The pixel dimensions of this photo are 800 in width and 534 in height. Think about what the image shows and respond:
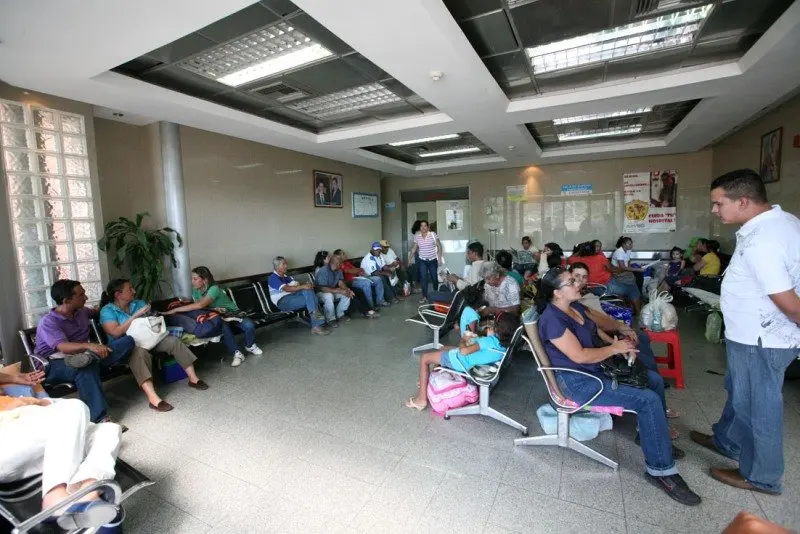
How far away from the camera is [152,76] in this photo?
3.51m

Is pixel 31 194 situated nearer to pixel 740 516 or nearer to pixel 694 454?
pixel 740 516

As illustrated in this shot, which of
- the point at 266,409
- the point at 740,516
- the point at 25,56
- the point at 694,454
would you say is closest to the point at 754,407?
the point at 694,454

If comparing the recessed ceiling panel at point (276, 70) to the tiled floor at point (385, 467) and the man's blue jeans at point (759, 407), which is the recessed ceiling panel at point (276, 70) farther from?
the man's blue jeans at point (759, 407)

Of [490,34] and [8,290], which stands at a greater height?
[490,34]

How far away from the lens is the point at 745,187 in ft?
5.95

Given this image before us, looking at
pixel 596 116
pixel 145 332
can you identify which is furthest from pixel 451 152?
pixel 145 332

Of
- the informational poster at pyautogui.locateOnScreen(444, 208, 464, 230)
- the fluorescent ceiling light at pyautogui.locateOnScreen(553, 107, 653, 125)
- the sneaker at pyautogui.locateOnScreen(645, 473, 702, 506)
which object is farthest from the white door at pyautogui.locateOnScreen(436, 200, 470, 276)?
the sneaker at pyautogui.locateOnScreen(645, 473, 702, 506)

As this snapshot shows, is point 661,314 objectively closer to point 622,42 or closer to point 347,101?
point 622,42

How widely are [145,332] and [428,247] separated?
179 inches

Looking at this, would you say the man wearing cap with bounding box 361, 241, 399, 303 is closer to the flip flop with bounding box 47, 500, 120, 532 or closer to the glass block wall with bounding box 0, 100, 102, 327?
the glass block wall with bounding box 0, 100, 102, 327

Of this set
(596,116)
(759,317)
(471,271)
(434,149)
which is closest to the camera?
(759,317)

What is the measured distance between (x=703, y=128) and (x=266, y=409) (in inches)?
258

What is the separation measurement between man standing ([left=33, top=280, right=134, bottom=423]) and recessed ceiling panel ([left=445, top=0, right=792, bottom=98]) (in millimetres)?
3558

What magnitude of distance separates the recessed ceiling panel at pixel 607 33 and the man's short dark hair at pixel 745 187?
1.56 meters
